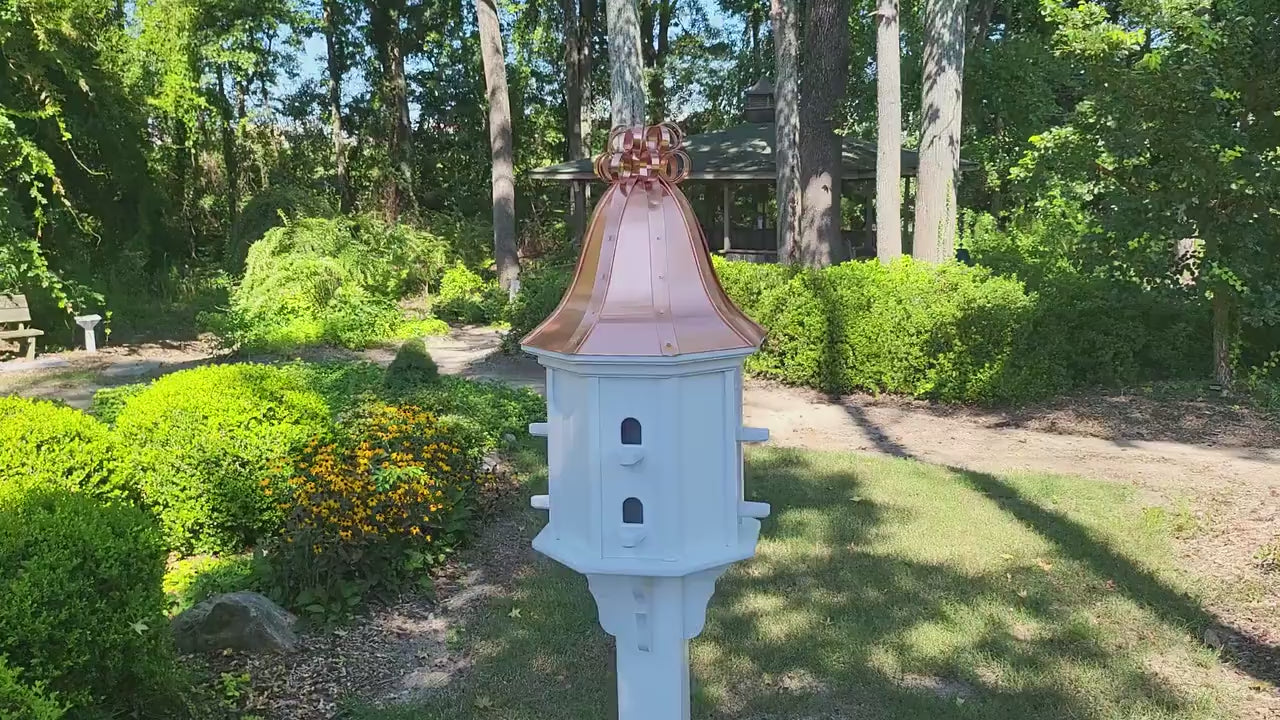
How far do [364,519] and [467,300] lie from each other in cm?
1454

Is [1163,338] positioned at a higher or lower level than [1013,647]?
higher

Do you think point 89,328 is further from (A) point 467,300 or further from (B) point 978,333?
(B) point 978,333

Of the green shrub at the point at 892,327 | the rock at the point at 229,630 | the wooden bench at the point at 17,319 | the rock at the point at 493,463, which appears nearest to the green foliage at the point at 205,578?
the rock at the point at 229,630

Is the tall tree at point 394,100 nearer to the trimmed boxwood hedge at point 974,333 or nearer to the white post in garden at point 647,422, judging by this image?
the trimmed boxwood hedge at point 974,333

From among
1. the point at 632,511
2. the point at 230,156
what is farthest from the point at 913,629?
the point at 230,156

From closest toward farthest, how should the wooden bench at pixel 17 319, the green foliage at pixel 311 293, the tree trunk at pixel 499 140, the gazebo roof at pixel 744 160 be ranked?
the wooden bench at pixel 17 319, the green foliage at pixel 311 293, the gazebo roof at pixel 744 160, the tree trunk at pixel 499 140

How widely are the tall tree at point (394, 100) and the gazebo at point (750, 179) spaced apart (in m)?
7.10

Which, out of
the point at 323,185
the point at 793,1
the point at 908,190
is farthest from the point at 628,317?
the point at 323,185

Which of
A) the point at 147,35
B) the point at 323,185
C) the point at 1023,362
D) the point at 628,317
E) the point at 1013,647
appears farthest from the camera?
the point at 323,185

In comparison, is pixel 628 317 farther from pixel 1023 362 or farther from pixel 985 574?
pixel 1023 362

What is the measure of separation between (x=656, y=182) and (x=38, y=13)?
52.0ft

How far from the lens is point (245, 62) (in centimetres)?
2177

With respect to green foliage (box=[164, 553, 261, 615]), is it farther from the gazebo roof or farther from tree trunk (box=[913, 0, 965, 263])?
the gazebo roof

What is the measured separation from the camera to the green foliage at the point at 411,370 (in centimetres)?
864
